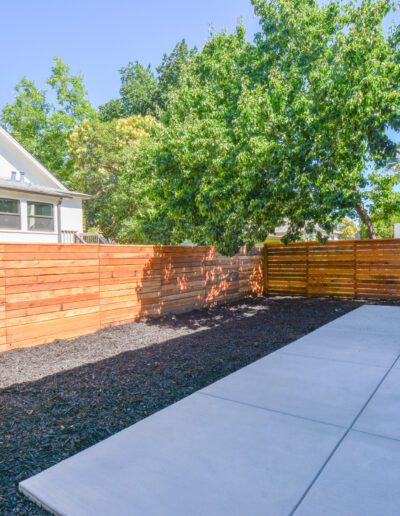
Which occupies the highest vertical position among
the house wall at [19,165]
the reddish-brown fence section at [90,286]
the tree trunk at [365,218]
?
the house wall at [19,165]

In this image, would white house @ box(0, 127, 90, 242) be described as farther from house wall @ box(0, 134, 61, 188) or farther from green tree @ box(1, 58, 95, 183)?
green tree @ box(1, 58, 95, 183)

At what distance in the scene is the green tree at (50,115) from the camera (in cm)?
2494

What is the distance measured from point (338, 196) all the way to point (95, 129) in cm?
1730

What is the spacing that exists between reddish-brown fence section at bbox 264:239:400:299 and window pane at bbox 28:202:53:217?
877 centimetres

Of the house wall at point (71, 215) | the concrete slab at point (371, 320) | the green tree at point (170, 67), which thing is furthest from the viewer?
the green tree at point (170, 67)

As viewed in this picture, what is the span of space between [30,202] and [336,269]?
35.6 feet

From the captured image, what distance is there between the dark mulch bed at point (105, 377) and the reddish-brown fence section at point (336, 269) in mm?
3009

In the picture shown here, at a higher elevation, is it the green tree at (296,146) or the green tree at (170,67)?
the green tree at (170,67)

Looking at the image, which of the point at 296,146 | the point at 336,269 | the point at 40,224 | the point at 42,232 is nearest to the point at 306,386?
the point at 296,146

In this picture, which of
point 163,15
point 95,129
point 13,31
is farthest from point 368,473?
point 95,129

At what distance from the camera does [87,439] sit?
242 centimetres

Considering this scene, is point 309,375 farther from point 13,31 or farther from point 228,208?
point 13,31

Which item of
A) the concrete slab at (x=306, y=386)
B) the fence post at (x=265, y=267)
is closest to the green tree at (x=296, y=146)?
the fence post at (x=265, y=267)

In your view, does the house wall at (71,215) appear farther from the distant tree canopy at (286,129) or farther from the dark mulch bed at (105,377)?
the dark mulch bed at (105,377)
